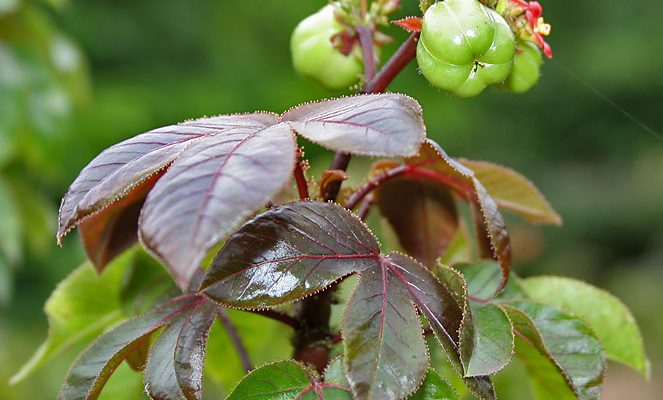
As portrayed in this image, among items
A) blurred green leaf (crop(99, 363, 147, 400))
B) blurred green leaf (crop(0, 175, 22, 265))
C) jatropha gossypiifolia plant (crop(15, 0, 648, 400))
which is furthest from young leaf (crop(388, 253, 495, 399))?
blurred green leaf (crop(0, 175, 22, 265))

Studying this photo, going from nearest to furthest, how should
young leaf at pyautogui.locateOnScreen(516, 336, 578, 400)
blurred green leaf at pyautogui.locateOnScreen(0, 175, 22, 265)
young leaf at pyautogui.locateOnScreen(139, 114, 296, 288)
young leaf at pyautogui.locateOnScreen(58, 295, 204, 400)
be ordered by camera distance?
young leaf at pyautogui.locateOnScreen(139, 114, 296, 288) → young leaf at pyautogui.locateOnScreen(58, 295, 204, 400) → young leaf at pyautogui.locateOnScreen(516, 336, 578, 400) → blurred green leaf at pyautogui.locateOnScreen(0, 175, 22, 265)

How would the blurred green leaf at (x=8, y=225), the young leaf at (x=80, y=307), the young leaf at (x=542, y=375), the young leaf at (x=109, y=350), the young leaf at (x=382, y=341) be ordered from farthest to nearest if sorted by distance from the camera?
the blurred green leaf at (x=8, y=225), the young leaf at (x=80, y=307), the young leaf at (x=542, y=375), the young leaf at (x=109, y=350), the young leaf at (x=382, y=341)

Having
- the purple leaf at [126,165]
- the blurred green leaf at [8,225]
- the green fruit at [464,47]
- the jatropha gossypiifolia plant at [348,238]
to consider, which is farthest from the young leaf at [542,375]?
the blurred green leaf at [8,225]

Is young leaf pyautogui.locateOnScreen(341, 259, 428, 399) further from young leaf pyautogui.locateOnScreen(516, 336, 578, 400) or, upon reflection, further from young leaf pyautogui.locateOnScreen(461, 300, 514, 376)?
young leaf pyautogui.locateOnScreen(516, 336, 578, 400)

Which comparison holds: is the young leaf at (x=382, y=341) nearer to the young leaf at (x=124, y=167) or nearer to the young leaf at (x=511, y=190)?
the young leaf at (x=124, y=167)

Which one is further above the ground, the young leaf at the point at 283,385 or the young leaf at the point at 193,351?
the young leaf at the point at 193,351

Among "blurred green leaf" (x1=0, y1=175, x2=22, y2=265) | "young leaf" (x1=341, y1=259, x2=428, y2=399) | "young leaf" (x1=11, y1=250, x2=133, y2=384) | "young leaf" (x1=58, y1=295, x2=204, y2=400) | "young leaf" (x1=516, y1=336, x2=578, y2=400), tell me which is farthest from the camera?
"blurred green leaf" (x1=0, y1=175, x2=22, y2=265)
